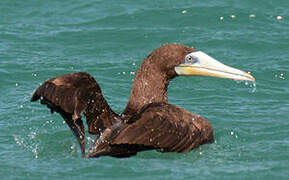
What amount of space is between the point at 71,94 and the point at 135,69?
456 cm

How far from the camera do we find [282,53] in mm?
12805

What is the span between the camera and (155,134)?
24.5 feet

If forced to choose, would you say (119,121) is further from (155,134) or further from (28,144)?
(28,144)

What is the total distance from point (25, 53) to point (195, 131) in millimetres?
5641

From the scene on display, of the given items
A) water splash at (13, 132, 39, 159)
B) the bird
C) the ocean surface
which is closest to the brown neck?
the bird

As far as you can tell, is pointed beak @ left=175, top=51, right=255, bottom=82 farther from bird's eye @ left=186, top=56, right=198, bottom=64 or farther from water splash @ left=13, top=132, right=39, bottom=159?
water splash @ left=13, top=132, right=39, bottom=159

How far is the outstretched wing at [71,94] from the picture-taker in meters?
7.64

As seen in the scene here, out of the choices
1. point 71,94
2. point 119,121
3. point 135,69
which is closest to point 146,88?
point 119,121

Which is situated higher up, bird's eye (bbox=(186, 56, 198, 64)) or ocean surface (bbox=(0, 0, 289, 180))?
bird's eye (bbox=(186, 56, 198, 64))

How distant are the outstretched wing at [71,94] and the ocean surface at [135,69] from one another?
1.70 feet

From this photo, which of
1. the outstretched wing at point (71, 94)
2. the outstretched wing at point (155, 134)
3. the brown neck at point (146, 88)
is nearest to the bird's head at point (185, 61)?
the brown neck at point (146, 88)

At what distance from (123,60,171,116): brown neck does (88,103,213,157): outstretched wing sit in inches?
30.4

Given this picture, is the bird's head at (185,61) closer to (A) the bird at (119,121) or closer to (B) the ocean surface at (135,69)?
(A) the bird at (119,121)

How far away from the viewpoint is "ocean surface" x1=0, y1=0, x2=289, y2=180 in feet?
25.0
